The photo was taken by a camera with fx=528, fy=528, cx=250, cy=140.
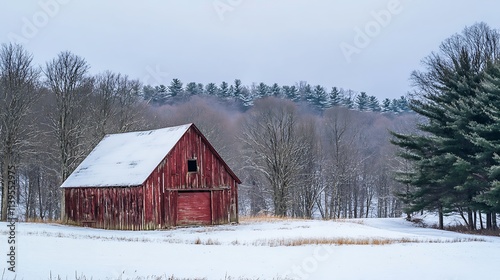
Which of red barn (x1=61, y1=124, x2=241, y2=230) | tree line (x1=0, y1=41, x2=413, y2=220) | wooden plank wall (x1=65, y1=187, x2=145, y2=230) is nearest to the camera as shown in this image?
wooden plank wall (x1=65, y1=187, x2=145, y2=230)

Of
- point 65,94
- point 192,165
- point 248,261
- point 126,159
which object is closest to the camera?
point 248,261

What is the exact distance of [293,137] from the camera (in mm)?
63281

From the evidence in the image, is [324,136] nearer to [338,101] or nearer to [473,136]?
[338,101]

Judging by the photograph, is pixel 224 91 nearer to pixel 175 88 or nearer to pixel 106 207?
pixel 175 88

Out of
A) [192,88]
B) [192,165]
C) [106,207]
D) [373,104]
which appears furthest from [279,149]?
[373,104]

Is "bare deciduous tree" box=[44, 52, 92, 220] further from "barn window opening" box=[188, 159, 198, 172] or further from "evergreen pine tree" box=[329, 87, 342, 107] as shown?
"evergreen pine tree" box=[329, 87, 342, 107]

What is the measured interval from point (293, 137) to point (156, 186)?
30135 mm

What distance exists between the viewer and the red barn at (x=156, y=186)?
116 ft

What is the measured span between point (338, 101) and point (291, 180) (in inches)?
→ 2336

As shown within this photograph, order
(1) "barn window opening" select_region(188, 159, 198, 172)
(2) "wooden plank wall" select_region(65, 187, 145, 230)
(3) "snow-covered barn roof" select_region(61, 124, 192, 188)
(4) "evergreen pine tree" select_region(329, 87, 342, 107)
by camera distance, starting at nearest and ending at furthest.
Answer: (2) "wooden plank wall" select_region(65, 187, 145, 230) < (3) "snow-covered barn roof" select_region(61, 124, 192, 188) < (1) "barn window opening" select_region(188, 159, 198, 172) < (4) "evergreen pine tree" select_region(329, 87, 342, 107)

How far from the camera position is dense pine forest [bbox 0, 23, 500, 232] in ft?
129

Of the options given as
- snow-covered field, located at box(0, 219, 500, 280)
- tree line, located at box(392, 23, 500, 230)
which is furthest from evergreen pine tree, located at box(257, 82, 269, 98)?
snow-covered field, located at box(0, 219, 500, 280)

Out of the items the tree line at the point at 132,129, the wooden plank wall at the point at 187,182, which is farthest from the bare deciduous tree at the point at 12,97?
the wooden plank wall at the point at 187,182

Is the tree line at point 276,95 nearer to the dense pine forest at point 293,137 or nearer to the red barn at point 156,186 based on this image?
the dense pine forest at point 293,137
